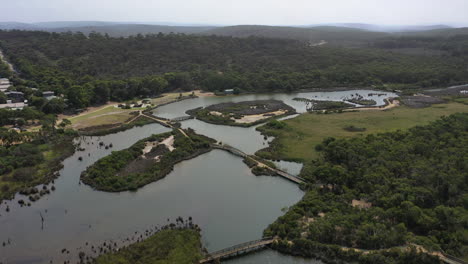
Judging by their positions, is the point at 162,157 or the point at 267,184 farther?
the point at 162,157

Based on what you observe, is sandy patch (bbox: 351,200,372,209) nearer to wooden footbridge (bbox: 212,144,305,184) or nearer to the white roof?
wooden footbridge (bbox: 212,144,305,184)

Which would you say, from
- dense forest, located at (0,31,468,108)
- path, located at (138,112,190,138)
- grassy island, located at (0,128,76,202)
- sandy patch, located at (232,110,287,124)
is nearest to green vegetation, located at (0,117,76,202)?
grassy island, located at (0,128,76,202)

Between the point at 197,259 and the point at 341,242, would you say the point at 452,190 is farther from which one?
the point at 197,259

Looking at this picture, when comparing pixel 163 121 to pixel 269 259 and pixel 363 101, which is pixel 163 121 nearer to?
pixel 269 259

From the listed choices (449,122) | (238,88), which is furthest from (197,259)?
(238,88)

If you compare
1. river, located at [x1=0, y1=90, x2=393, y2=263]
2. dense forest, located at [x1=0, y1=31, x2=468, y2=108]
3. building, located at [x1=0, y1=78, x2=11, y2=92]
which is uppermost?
dense forest, located at [x1=0, y1=31, x2=468, y2=108]
